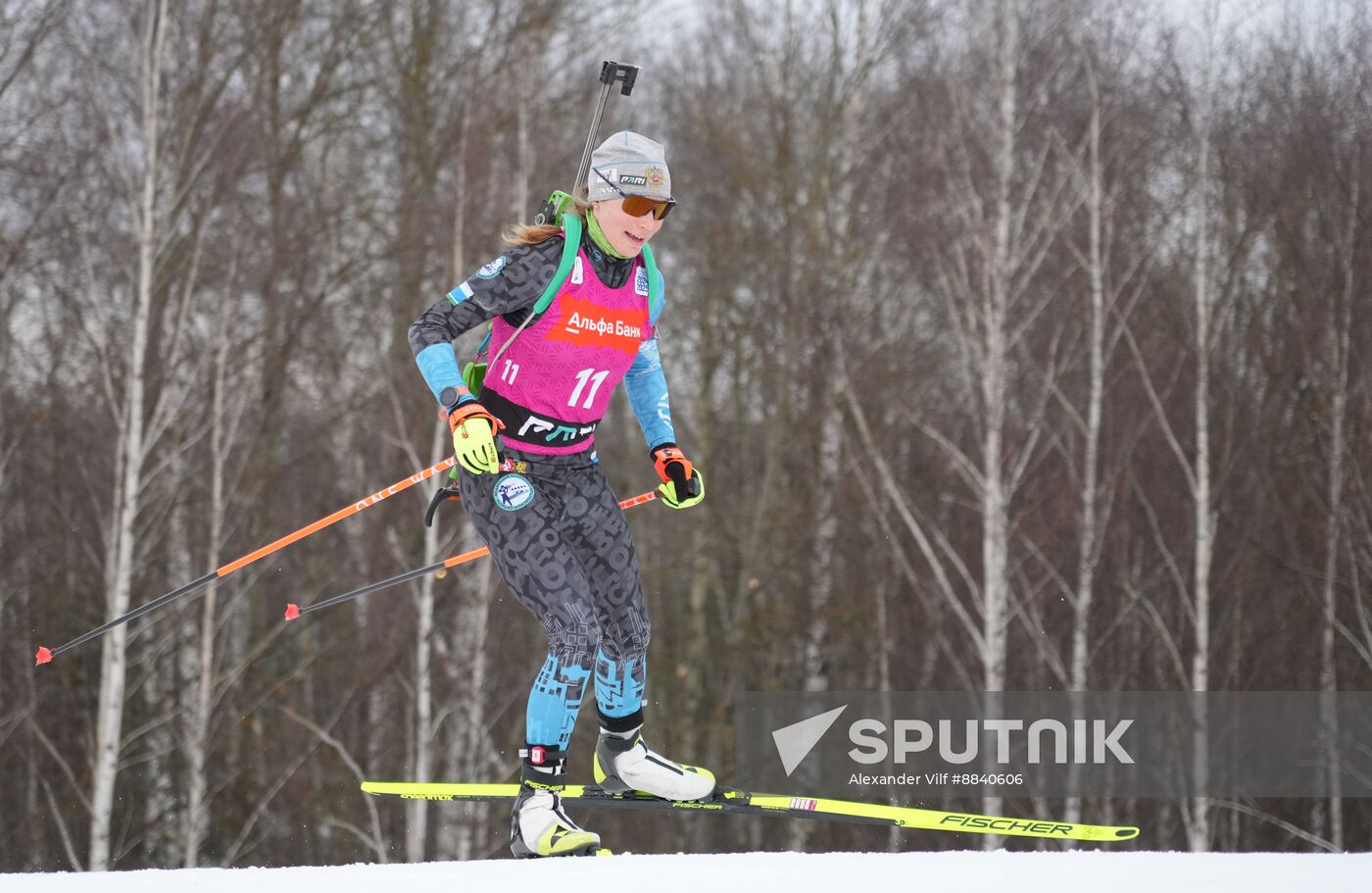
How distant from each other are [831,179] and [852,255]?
4.60 ft

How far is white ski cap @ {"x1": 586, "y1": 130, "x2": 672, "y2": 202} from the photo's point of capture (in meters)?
4.36

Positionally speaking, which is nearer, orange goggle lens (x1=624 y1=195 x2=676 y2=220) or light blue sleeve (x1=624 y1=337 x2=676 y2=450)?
orange goggle lens (x1=624 y1=195 x2=676 y2=220)

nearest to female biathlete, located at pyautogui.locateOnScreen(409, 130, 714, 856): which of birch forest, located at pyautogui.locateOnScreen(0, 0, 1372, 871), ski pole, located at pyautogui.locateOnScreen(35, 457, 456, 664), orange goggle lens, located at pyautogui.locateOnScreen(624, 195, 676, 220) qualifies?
orange goggle lens, located at pyautogui.locateOnScreen(624, 195, 676, 220)

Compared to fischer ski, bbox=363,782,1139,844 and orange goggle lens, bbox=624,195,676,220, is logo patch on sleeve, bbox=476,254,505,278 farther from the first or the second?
fischer ski, bbox=363,782,1139,844

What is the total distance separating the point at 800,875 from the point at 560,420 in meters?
1.62

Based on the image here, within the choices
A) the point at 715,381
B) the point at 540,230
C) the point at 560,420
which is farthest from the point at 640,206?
the point at 715,381

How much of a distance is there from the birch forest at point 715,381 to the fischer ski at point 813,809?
6.62 metres

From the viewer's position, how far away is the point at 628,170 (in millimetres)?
4375

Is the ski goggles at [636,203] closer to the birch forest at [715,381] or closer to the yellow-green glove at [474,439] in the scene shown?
the yellow-green glove at [474,439]

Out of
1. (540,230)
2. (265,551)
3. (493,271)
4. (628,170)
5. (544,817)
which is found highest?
(628,170)

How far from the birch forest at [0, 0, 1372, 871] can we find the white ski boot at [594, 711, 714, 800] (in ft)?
22.5

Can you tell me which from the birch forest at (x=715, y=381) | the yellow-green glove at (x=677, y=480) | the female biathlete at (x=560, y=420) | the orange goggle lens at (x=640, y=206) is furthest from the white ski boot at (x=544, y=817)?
the birch forest at (x=715, y=381)

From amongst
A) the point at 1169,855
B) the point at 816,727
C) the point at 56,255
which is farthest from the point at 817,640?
the point at 1169,855

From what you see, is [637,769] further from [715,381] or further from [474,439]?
[715,381]
